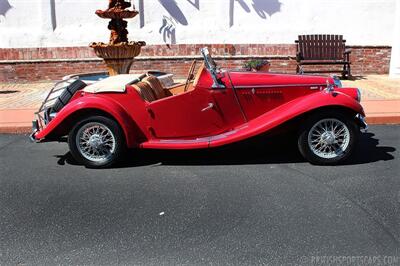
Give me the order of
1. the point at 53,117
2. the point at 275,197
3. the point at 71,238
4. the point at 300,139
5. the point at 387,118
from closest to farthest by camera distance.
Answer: the point at 71,238, the point at 275,197, the point at 300,139, the point at 53,117, the point at 387,118

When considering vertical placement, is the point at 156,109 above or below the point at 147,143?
above

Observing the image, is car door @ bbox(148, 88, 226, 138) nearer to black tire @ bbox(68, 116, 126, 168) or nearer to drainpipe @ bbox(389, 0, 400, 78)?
black tire @ bbox(68, 116, 126, 168)

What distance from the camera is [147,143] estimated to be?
523cm

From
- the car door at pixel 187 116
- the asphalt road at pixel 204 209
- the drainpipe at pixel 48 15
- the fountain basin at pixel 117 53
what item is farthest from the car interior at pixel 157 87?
the drainpipe at pixel 48 15

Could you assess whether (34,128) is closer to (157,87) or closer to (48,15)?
(157,87)

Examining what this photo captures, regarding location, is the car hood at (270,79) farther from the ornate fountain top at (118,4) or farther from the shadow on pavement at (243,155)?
the ornate fountain top at (118,4)

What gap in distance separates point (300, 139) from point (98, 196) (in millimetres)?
2284

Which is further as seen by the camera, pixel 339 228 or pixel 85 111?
pixel 85 111

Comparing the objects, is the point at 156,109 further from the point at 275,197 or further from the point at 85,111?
the point at 275,197

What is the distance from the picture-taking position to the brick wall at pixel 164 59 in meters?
12.3

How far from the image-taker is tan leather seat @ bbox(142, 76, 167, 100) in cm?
560

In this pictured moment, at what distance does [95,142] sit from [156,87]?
107 centimetres

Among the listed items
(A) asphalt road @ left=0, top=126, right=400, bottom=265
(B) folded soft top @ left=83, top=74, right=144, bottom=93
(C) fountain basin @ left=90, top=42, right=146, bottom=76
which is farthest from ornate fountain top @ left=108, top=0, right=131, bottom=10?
(A) asphalt road @ left=0, top=126, right=400, bottom=265

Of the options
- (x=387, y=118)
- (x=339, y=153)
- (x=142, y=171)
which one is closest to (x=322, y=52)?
(x=387, y=118)
